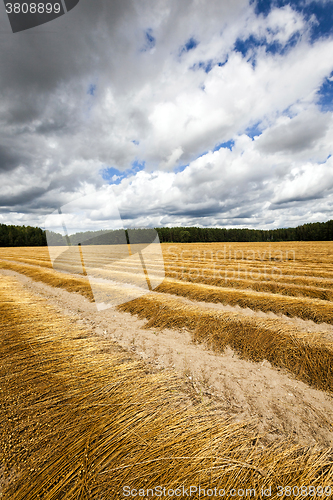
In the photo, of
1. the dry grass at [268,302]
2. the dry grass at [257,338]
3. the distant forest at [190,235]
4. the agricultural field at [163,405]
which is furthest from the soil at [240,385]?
the distant forest at [190,235]

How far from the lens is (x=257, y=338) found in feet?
19.3

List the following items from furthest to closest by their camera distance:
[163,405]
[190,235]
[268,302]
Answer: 1. [190,235]
2. [268,302]
3. [163,405]

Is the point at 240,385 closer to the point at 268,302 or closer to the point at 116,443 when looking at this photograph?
the point at 116,443

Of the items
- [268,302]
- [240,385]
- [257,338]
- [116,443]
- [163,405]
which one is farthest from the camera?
[268,302]

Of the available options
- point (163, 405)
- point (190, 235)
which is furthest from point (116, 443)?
point (190, 235)

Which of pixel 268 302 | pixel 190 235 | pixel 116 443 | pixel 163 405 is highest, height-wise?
pixel 116 443

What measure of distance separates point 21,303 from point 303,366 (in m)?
9.91

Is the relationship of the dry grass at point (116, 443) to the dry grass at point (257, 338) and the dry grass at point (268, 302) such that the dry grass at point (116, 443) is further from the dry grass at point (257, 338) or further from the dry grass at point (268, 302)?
the dry grass at point (268, 302)

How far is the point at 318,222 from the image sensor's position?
101500mm

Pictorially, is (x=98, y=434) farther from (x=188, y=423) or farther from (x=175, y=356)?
(x=175, y=356)

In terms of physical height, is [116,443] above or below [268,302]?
above

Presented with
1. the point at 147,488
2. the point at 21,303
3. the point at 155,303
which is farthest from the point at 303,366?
the point at 21,303

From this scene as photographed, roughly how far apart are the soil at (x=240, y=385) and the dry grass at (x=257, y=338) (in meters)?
0.30

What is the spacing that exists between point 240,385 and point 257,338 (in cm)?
209
